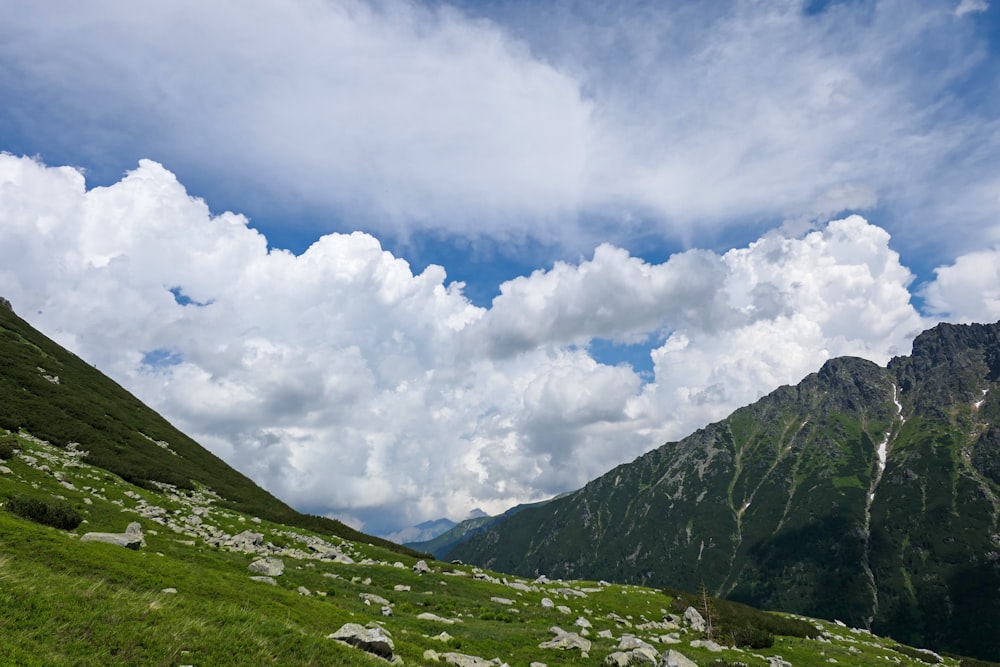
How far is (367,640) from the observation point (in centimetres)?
2027

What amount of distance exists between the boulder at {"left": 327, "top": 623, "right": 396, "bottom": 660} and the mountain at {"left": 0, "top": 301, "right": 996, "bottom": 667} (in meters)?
0.07

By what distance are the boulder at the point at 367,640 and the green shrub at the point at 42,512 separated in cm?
2123

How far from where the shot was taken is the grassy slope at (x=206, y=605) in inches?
603

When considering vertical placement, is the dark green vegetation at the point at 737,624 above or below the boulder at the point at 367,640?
above

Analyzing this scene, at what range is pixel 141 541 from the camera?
30531mm

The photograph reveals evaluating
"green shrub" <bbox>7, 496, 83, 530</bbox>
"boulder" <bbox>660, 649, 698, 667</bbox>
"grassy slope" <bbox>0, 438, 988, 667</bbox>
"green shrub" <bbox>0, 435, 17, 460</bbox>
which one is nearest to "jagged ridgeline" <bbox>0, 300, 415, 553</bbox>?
"grassy slope" <bbox>0, 438, 988, 667</bbox>

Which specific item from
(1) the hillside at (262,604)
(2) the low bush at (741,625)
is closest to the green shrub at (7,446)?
(1) the hillside at (262,604)

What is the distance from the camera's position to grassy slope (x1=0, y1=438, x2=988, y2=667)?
15328 mm

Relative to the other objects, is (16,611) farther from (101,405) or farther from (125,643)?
(101,405)

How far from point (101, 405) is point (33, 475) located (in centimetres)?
4289

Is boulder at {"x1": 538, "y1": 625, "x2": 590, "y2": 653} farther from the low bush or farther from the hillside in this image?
the low bush

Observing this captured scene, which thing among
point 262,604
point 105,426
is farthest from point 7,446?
point 262,604

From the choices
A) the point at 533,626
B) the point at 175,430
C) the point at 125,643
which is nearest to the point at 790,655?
the point at 533,626

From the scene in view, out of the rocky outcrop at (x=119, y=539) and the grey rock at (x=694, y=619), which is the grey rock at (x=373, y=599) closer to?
the rocky outcrop at (x=119, y=539)
